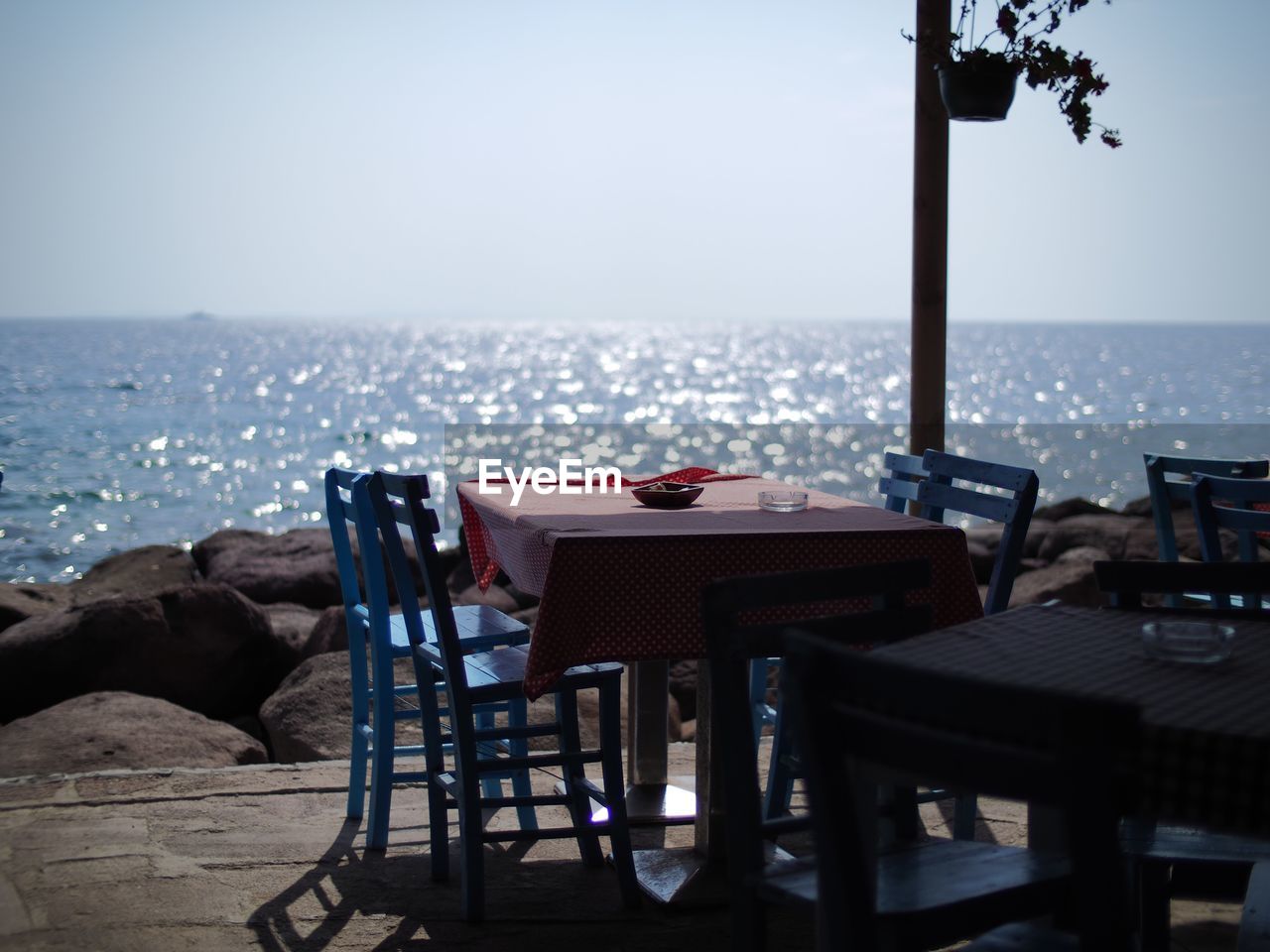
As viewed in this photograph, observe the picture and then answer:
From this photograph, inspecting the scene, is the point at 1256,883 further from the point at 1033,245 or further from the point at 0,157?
the point at 1033,245

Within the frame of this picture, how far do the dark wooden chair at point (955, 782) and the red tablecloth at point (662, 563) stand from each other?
1.01m

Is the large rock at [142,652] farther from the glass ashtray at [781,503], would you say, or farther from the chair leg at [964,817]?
the chair leg at [964,817]

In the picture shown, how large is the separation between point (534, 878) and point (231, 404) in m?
35.3

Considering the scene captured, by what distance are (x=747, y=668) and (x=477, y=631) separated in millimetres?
1582

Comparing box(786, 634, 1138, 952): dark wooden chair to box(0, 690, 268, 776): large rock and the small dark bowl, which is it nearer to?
the small dark bowl

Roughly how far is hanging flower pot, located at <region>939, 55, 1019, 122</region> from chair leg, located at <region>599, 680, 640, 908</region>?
1.95 metres

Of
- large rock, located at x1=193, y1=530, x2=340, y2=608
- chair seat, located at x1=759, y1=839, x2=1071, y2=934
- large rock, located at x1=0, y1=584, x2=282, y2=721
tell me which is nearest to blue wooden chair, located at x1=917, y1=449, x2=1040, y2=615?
chair seat, located at x1=759, y1=839, x2=1071, y2=934

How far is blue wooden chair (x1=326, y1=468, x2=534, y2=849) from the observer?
351 centimetres

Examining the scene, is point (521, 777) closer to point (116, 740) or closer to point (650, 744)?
point (650, 744)

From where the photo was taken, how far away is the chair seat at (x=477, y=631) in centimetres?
346

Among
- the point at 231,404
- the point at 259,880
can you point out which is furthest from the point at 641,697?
the point at 231,404

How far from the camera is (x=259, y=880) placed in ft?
10.9

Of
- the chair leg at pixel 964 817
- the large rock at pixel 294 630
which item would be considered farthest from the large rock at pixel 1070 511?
the chair leg at pixel 964 817

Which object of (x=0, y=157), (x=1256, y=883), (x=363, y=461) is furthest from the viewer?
(x=0, y=157)
